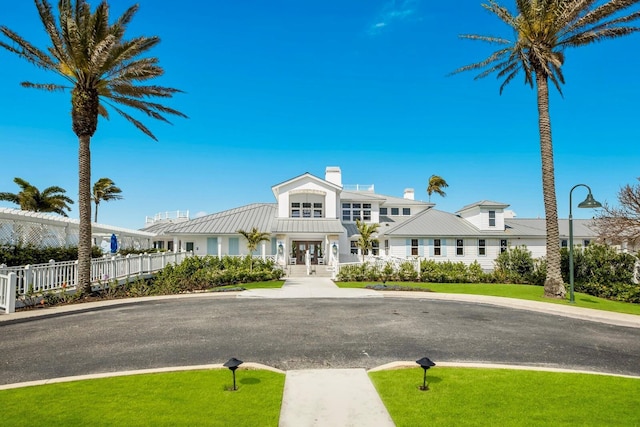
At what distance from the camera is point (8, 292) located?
11289mm

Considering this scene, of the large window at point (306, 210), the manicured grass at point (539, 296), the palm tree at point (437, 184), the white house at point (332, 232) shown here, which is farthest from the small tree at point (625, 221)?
the palm tree at point (437, 184)

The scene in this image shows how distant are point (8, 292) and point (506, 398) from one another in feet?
47.9

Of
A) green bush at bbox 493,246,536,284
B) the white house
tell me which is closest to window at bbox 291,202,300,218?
the white house

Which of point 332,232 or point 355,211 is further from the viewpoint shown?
point 355,211

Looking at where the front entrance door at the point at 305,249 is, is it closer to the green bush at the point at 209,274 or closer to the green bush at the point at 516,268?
the green bush at the point at 209,274

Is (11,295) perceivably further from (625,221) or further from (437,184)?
(437,184)

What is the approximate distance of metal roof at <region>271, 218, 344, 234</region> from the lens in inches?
1146

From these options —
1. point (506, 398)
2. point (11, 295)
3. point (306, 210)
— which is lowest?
point (506, 398)

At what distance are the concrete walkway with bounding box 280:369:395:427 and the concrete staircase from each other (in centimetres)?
1990

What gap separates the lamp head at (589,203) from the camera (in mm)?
14778

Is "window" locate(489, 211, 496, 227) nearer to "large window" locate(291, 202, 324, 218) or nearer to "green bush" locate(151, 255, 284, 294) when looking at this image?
"large window" locate(291, 202, 324, 218)

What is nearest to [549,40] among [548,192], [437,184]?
[548,192]

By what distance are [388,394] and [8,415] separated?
5.28 m

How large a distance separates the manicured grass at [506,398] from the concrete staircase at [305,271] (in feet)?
65.5
